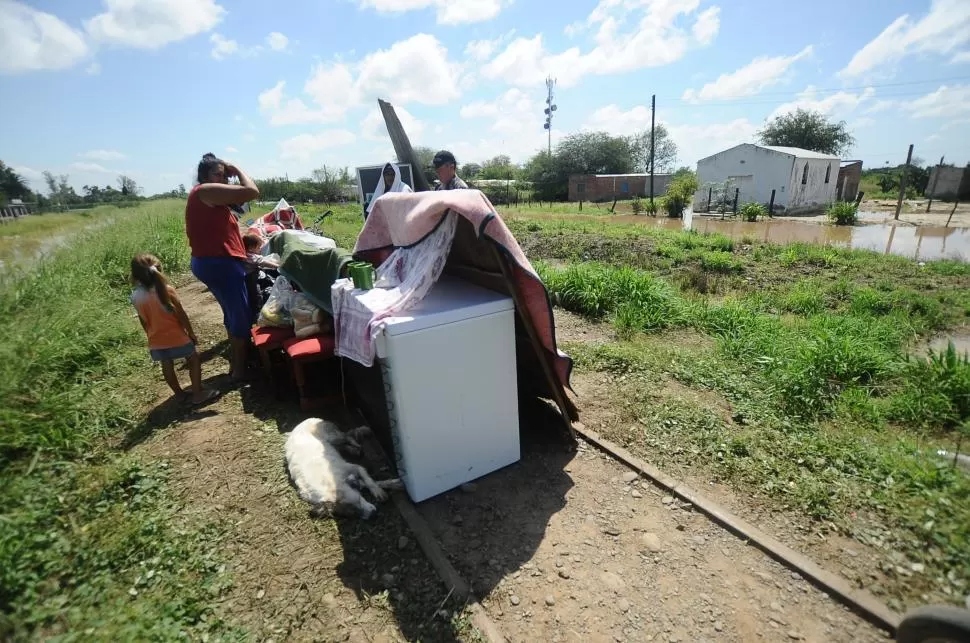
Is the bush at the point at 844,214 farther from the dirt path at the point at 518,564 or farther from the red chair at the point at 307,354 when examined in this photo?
the red chair at the point at 307,354

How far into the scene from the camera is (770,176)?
76.5 feet

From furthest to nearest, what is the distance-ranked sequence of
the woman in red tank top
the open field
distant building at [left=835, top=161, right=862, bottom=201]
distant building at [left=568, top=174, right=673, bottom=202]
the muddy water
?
distant building at [left=568, top=174, right=673, bottom=202] → distant building at [left=835, top=161, right=862, bottom=201] → the muddy water → the woman in red tank top → the open field

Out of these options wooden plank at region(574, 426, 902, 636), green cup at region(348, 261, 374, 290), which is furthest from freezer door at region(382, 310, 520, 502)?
wooden plank at region(574, 426, 902, 636)

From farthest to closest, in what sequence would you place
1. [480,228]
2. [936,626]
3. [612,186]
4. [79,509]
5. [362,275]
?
1. [612,186]
2. [362,275]
3. [79,509]
4. [480,228]
5. [936,626]

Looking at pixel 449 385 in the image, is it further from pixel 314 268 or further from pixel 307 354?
pixel 314 268

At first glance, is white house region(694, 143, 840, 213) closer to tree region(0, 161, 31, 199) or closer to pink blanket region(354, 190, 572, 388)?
pink blanket region(354, 190, 572, 388)

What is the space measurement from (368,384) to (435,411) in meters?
0.76

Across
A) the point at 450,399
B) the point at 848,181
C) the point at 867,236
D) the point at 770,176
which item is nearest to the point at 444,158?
the point at 450,399

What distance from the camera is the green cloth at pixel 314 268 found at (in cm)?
365

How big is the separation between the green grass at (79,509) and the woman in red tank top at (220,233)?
1.24 metres

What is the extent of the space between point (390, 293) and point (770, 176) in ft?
88.4

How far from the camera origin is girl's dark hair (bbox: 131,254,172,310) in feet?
11.7

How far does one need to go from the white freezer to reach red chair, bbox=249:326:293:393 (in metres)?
1.78

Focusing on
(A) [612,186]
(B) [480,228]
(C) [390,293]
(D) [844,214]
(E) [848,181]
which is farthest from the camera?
(A) [612,186]
